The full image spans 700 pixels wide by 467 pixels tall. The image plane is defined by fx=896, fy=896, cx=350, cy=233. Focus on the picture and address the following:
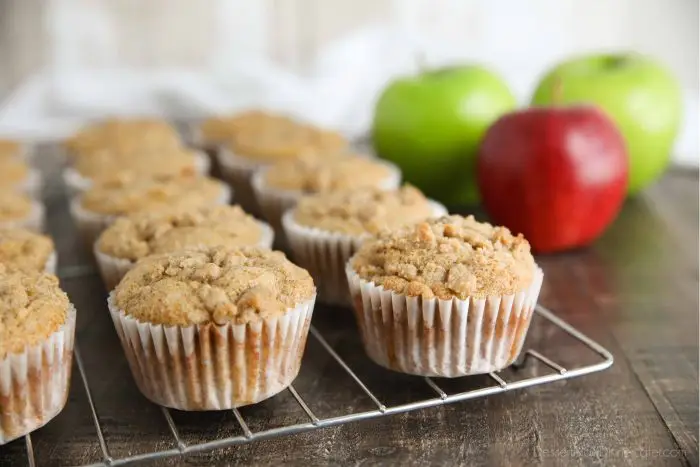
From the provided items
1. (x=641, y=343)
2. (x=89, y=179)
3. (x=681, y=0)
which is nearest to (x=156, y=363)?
(x=641, y=343)

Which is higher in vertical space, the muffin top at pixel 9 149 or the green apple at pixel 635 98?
the green apple at pixel 635 98

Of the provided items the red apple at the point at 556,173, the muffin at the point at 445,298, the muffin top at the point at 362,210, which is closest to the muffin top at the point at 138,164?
the muffin top at the point at 362,210

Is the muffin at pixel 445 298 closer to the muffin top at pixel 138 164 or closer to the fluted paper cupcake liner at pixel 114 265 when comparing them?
the fluted paper cupcake liner at pixel 114 265

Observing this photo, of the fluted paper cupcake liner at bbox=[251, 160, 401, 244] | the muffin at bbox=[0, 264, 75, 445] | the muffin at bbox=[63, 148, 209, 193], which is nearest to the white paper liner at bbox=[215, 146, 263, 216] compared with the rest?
the muffin at bbox=[63, 148, 209, 193]

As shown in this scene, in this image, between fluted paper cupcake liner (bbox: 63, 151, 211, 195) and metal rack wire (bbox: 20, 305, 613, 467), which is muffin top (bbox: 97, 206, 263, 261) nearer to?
metal rack wire (bbox: 20, 305, 613, 467)

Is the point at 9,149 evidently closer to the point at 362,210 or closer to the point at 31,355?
the point at 362,210
